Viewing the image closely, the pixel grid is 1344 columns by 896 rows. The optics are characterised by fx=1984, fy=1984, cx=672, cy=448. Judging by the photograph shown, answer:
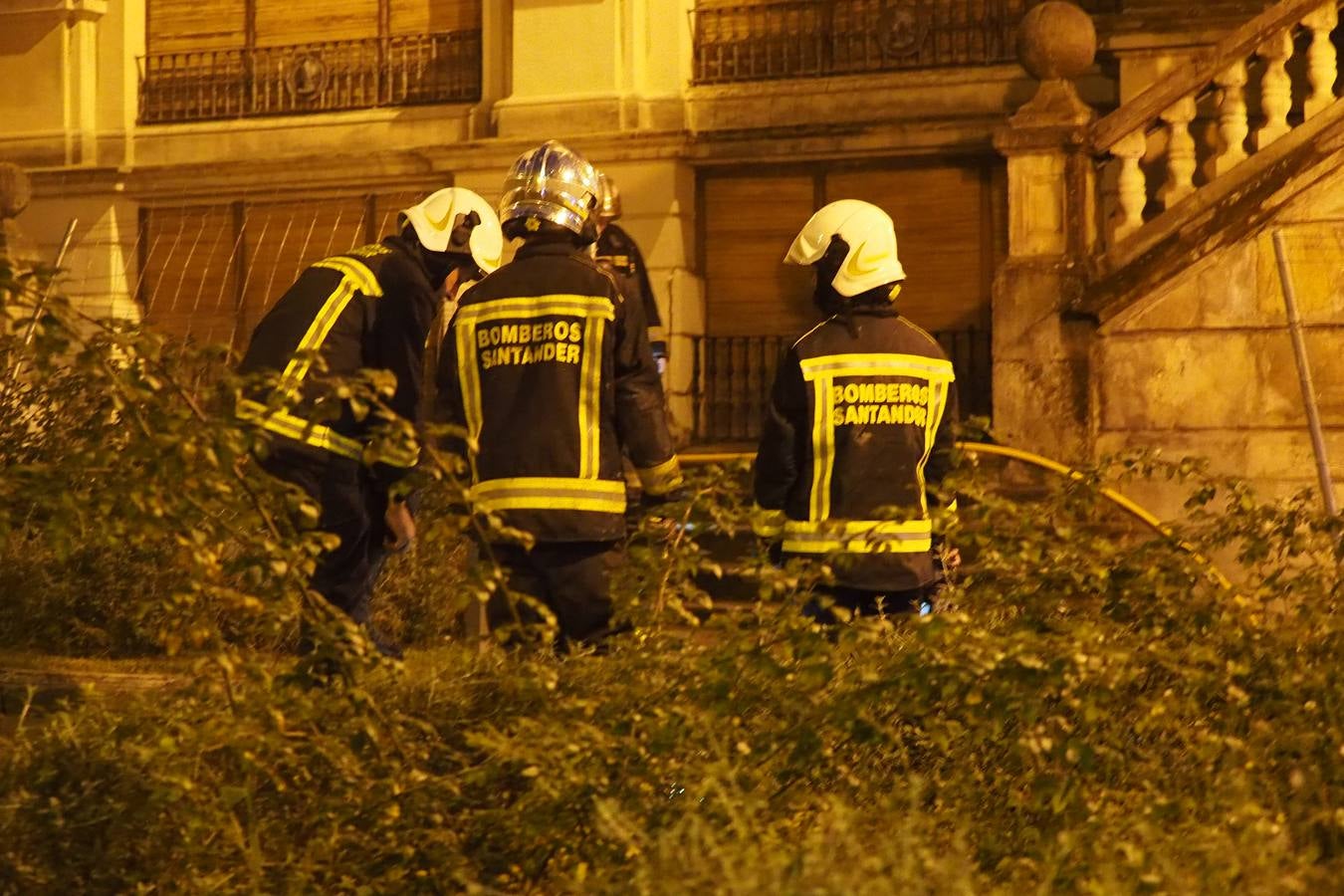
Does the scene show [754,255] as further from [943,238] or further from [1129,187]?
[1129,187]

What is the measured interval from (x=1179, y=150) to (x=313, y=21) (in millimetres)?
8151

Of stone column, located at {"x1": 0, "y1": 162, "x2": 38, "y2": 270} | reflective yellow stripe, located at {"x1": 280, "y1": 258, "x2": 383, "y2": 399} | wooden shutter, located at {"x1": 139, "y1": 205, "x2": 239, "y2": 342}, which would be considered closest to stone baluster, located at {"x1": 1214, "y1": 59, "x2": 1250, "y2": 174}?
reflective yellow stripe, located at {"x1": 280, "y1": 258, "x2": 383, "y2": 399}

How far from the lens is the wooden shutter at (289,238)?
52.1ft

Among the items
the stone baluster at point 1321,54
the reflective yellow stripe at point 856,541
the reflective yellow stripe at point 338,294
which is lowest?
the reflective yellow stripe at point 856,541

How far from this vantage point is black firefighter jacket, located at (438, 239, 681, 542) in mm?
6215

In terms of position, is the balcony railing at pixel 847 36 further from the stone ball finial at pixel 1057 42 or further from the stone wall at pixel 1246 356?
the stone wall at pixel 1246 356

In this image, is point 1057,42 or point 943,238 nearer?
point 1057,42

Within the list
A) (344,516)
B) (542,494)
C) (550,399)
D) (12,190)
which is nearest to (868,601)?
(542,494)

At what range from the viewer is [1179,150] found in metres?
10.7

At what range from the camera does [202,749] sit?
4750mm

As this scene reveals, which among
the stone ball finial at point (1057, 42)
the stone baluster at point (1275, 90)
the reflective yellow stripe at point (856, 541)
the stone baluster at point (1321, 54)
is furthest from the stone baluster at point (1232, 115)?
the reflective yellow stripe at point (856, 541)

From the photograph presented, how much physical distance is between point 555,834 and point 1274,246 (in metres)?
6.42

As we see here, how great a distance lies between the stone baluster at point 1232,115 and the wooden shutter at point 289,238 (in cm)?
737

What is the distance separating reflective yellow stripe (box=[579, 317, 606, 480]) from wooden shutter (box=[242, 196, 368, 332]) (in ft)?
32.1
